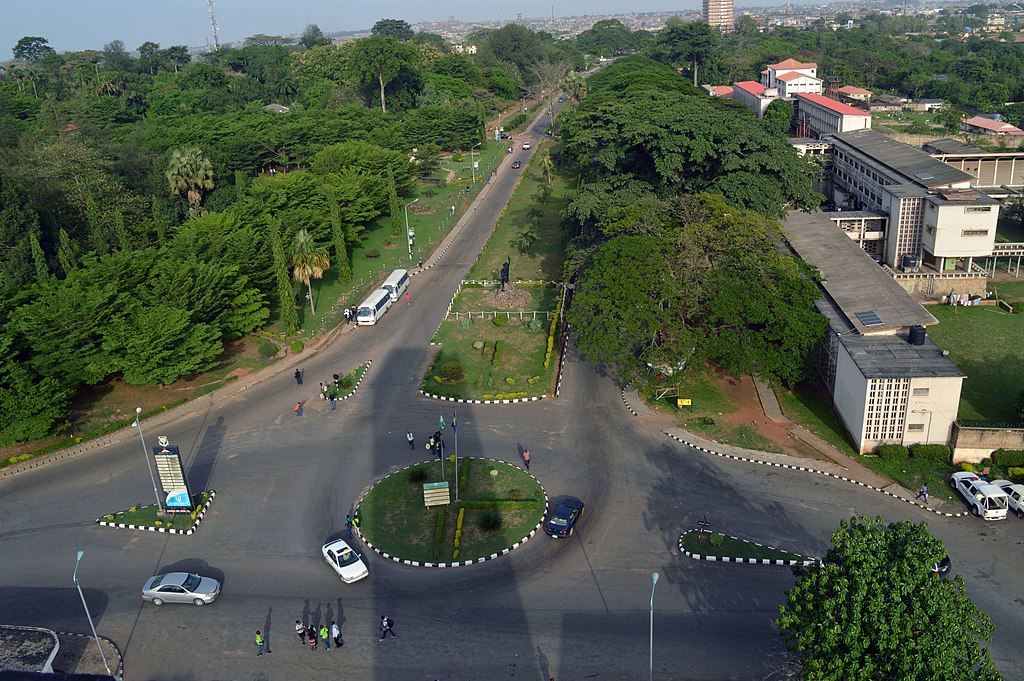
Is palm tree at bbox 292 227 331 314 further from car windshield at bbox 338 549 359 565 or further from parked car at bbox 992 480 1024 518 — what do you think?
parked car at bbox 992 480 1024 518

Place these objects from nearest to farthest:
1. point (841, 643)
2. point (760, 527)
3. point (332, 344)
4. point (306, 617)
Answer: point (841, 643) < point (306, 617) < point (760, 527) < point (332, 344)

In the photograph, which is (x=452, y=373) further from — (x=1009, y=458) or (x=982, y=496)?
(x=1009, y=458)

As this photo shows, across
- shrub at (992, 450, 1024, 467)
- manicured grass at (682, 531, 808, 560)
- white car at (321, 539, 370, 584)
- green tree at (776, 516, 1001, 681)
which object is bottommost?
manicured grass at (682, 531, 808, 560)

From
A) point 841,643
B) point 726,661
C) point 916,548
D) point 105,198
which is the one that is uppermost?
point 105,198

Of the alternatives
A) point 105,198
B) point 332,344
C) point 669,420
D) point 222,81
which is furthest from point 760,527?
point 222,81

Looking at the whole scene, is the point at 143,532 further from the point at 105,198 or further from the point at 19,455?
the point at 105,198

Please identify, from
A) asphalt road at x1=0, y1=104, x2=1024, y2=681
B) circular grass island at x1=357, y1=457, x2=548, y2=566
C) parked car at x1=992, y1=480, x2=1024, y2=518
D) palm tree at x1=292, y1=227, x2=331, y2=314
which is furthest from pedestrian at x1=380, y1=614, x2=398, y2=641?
palm tree at x1=292, y1=227, x2=331, y2=314

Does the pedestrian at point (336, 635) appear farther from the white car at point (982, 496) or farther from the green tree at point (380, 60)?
the green tree at point (380, 60)

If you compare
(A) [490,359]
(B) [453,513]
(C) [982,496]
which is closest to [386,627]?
(B) [453,513]
